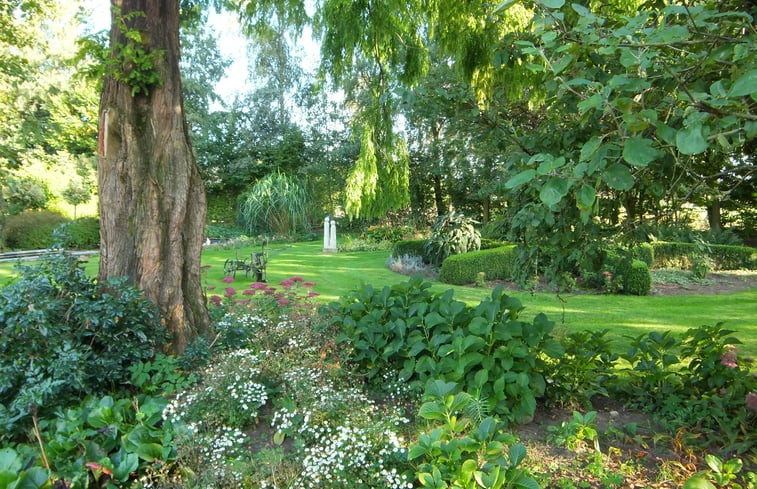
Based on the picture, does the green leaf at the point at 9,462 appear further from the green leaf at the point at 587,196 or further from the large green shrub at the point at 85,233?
the large green shrub at the point at 85,233

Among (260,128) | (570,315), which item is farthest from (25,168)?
(570,315)

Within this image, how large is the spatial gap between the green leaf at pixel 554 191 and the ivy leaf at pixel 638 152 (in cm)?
15

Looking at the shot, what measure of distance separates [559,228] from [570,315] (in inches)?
164

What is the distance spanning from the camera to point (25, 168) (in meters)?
15.8

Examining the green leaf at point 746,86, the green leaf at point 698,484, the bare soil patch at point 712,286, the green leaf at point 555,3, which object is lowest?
the bare soil patch at point 712,286

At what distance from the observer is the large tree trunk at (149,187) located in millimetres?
3279

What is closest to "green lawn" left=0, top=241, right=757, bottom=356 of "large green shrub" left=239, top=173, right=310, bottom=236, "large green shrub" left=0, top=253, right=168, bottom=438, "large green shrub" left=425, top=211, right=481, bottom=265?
"large green shrub" left=425, top=211, right=481, bottom=265

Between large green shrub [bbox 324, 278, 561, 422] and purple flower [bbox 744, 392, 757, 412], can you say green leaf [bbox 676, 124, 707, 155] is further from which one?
purple flower [bbox 744, 392, 757, 412]

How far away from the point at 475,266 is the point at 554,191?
800cm

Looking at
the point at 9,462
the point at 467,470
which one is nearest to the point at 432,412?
the point at 467,470

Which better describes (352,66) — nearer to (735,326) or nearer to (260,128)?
(735,326)

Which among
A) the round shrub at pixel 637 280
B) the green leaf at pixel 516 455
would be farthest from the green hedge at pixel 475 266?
the green leaf at pixel 516 455

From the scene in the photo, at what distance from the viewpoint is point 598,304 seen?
6898 mm

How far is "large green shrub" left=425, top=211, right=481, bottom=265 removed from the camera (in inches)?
402
